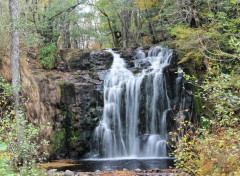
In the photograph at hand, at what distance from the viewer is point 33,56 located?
13977mm

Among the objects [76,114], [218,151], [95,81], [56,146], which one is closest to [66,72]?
[95,81]

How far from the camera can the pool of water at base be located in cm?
928

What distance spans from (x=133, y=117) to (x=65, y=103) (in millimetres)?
3940

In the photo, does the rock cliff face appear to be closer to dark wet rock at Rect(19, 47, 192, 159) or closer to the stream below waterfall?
dark wet rock at Rect(19, 47, 192, 159)

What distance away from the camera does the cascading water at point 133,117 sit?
470 inches

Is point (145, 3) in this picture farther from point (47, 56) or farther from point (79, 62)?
point (47, 56)

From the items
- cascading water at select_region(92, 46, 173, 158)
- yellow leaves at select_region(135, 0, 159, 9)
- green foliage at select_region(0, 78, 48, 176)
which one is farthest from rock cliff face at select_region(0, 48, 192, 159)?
yellow leaves at select_region(135, 0, 159, 9)

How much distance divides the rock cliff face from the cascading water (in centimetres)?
52

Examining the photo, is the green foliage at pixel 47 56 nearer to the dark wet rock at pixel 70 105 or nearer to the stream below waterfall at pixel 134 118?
the dark wet rock at pixel 70 105

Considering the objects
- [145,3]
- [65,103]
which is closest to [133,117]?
[65,103]

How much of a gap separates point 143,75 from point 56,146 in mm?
6323

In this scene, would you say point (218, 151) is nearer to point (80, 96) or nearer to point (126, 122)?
point (126, 122)

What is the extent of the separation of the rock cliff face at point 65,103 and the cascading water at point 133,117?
Result: 0.52 meters

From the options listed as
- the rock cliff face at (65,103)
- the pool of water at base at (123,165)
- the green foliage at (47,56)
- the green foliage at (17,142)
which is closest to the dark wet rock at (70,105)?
the rock cliff face at (65,103)
